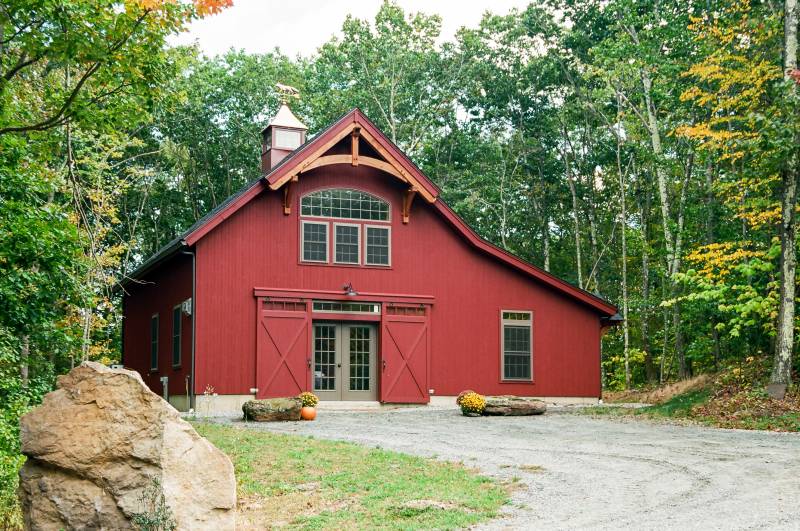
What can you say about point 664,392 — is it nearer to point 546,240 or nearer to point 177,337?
point 177,337

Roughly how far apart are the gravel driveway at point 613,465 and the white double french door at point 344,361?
377 cm

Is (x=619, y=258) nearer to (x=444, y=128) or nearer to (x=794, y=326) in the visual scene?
(x=444, y=128)

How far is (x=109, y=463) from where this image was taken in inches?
274

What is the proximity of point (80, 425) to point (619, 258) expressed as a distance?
3165cm

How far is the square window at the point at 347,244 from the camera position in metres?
21.8

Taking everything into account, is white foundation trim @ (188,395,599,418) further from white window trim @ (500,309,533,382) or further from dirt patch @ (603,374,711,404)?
dirt patch @ (603,374,711,404)

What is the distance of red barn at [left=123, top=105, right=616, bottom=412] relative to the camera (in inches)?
805

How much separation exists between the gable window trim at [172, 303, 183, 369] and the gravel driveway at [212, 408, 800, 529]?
5.51 meters

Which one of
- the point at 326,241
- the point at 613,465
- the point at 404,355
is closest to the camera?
the point at 613,465

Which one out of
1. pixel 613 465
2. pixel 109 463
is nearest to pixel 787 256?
pixel 613 465

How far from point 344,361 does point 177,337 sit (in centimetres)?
408

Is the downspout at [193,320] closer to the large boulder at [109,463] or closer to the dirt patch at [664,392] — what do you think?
the dirt patch at [664,392]

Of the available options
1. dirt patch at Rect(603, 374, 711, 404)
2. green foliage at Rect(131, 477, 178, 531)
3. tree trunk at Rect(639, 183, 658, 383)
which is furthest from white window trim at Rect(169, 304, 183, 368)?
tree trunk at Rect(639, 183, 658, 383)

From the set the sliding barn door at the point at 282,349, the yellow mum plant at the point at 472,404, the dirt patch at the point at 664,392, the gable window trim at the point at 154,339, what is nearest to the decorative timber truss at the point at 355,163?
the sliding barn door at the point at 282,349
